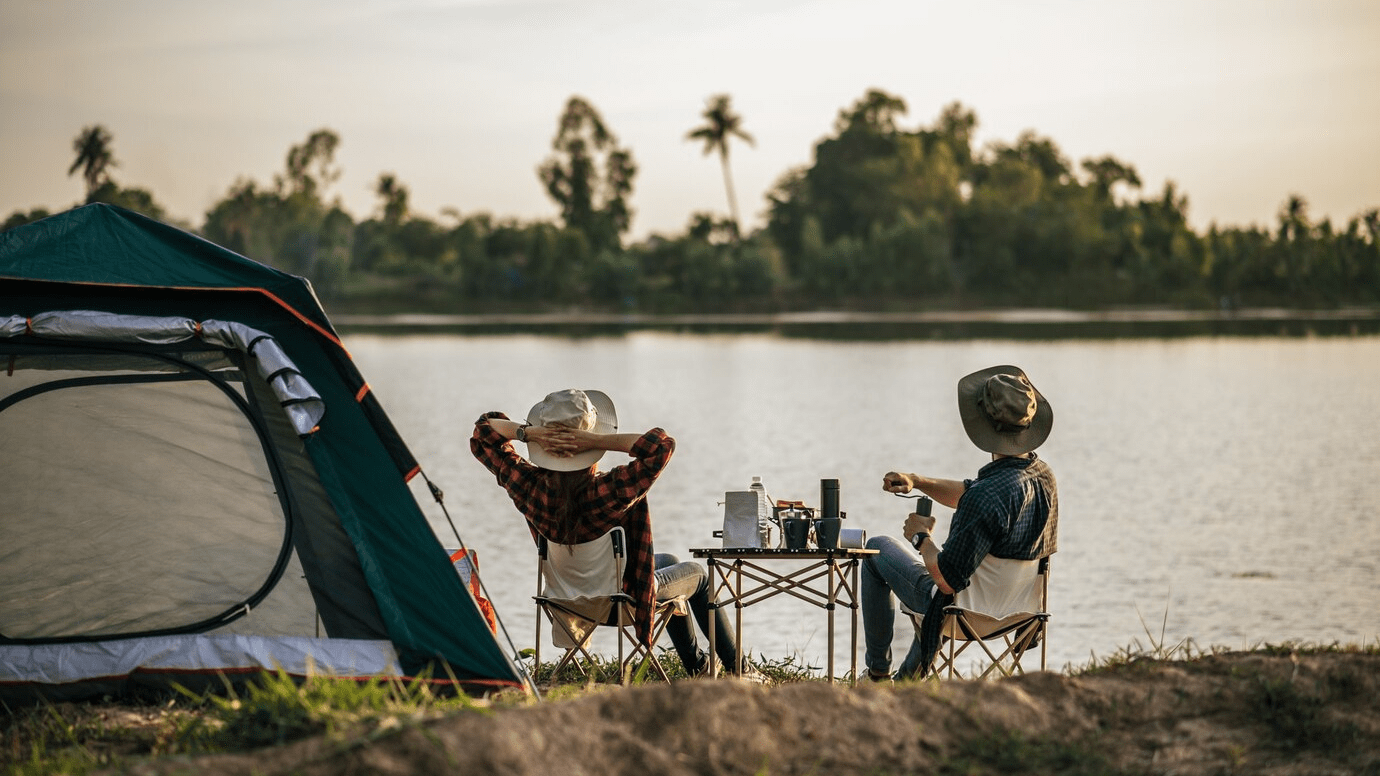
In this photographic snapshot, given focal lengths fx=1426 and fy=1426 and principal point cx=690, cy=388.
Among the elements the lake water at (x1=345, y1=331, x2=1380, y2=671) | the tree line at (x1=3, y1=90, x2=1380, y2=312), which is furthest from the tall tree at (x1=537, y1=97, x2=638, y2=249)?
the lake water at (x1=345, y1=331, x2=1380, y2=671)

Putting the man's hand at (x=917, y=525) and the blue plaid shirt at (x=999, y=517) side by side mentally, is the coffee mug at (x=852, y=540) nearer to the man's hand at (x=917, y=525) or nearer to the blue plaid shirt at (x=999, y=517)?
the man's hand at (x=917, y=525)

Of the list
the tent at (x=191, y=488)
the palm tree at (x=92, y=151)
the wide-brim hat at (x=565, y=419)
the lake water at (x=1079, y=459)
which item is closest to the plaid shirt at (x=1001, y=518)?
the lake water at (x=1079, y=459)

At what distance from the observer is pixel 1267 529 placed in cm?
1298

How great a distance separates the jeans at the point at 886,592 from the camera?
4.82 meters

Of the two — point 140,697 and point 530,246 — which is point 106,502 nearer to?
point 140,697

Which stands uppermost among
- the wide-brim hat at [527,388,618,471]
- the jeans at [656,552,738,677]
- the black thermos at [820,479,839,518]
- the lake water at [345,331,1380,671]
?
the wide-brim hat at [527,388,618,471]

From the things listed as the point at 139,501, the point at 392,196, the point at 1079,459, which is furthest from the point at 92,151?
the point at 139,501

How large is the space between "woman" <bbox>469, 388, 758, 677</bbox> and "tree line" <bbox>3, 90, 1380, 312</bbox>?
5961cm

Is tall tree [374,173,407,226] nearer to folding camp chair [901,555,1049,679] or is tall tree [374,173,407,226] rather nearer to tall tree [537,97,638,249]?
tall tree [537,97,638,249]

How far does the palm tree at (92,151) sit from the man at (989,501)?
2169 inches

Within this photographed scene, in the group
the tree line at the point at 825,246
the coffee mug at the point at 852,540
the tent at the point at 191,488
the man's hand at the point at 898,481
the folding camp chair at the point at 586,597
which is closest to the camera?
the tent at the point at 191,488

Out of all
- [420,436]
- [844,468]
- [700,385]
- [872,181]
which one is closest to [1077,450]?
[844,468]

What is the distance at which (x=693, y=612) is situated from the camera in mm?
5160

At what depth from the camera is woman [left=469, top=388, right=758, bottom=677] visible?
15.3 ft
